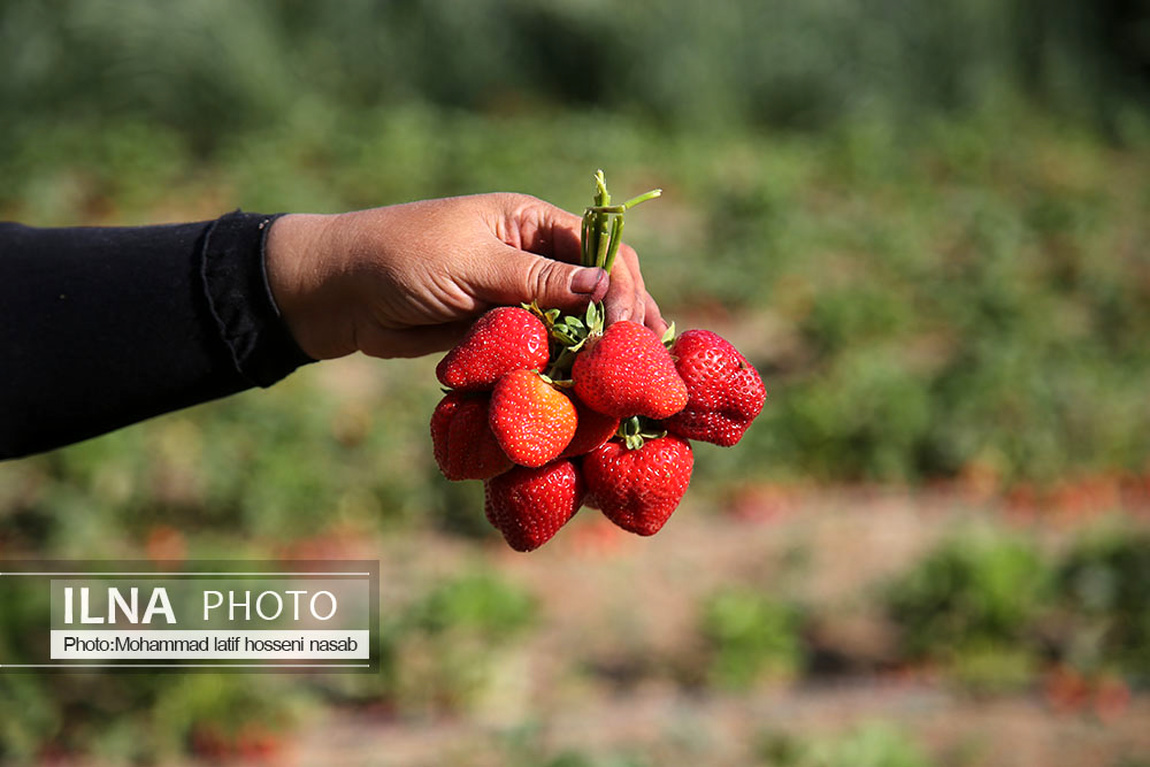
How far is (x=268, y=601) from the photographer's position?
13.2 feet

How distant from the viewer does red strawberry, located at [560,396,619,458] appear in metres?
1.69

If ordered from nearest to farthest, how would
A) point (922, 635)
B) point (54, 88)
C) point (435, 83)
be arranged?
1. point (922, 635)
2. point (54, 88)
3. point (435, 83)

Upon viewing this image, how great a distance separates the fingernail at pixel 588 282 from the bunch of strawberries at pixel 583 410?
37 millimetres

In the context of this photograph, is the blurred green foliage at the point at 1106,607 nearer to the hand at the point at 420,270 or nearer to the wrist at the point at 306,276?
the hand at the point at 420,270

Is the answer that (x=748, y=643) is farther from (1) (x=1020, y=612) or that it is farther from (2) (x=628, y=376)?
(2) (x=628, y=376)

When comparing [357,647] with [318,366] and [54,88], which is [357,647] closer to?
[318,366]

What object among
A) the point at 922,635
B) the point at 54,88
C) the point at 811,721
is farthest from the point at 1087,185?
the point at 54,88

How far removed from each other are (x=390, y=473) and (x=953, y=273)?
3914mm

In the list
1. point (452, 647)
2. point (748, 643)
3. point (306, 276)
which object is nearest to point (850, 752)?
point (748, 643)

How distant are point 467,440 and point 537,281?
0.85 feet

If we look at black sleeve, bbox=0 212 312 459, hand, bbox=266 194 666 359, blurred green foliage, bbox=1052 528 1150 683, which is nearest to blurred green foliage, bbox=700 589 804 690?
blurred green foliage, bbox=1052 528 1150 683

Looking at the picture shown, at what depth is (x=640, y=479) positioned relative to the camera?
168 centimetres

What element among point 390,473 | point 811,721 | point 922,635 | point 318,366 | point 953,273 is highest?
point 953,273

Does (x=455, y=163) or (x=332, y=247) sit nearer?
(x=332, y=247)
